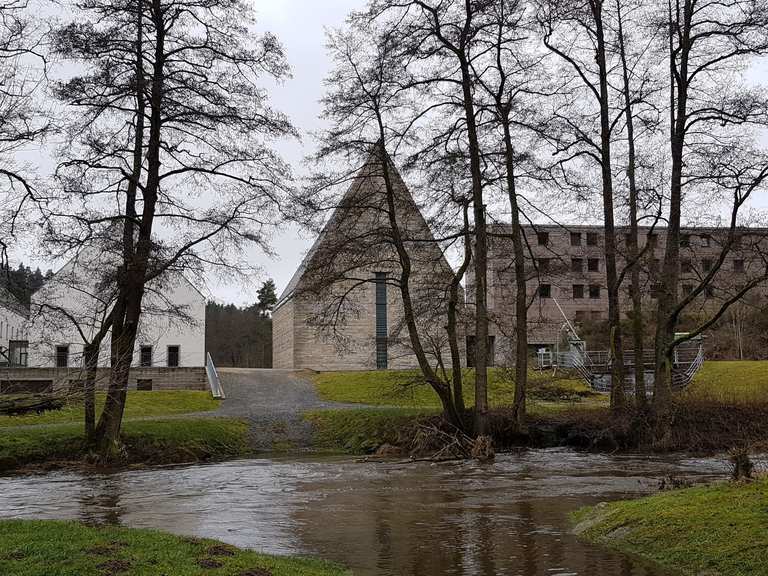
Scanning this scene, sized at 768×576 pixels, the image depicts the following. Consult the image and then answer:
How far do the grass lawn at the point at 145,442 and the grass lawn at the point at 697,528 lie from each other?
1568cm

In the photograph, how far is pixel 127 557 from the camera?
27.0 ft

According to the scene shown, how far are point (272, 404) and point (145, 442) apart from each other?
10910 millimetres

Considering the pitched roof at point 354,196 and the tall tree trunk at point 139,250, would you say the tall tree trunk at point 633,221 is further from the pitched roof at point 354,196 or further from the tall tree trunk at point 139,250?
the tall tree trunk at point 139,250

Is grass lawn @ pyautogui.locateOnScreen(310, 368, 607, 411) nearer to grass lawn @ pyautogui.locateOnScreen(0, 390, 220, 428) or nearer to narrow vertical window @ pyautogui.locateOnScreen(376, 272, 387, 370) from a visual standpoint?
narrow vertical window @ pyautogui.locateOnScreen(376, 272, 387, 370)

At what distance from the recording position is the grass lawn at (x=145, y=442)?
22.9m

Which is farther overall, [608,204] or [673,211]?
[608,204]

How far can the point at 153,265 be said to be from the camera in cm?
2181

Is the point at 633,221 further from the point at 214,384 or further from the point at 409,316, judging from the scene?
the point at 214,384

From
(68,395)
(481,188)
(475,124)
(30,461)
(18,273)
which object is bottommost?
(30,461)

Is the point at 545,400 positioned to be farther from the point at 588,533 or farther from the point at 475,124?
the point at 588,533

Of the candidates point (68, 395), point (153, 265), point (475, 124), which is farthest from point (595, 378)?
point (68, 395)

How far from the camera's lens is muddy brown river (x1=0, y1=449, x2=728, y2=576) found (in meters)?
9.70

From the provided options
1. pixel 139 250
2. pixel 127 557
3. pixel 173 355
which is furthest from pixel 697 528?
pixel 173 355

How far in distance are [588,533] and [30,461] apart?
57.4ft
